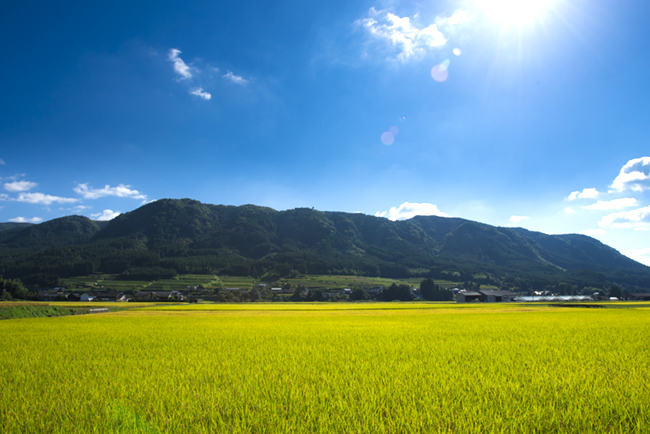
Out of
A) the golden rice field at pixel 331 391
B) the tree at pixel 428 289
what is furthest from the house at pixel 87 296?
the tree at pixel 428 289

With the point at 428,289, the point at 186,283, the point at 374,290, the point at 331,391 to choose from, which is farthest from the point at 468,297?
the point at 186,283

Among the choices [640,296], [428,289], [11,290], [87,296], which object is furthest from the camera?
[428,289]

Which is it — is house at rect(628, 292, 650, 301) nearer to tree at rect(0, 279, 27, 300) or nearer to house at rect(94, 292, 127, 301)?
tree at rect(0, 279, 27, 300)

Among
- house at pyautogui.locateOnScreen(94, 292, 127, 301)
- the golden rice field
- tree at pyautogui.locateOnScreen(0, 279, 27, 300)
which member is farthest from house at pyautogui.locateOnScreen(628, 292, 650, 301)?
house at pyautogui.locateOnScreen(94, 292, 127, 301)

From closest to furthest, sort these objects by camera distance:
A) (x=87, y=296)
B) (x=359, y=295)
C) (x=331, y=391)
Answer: (x=331, y=391) → (x=87, y=296) → (x=359, y=295)

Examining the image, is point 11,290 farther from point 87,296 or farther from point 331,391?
point 331,391

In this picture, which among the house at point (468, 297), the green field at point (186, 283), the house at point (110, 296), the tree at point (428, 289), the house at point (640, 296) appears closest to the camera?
the house at point (640, 296)

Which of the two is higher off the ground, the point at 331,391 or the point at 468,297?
the point at 331,391

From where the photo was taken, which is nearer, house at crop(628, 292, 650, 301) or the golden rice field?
the golden rice field

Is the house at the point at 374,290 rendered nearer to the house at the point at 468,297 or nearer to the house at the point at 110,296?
the house at the point at 468,297

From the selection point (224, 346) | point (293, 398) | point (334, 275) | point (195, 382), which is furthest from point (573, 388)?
point (334, 275)

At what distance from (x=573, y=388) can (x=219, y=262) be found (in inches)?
8183

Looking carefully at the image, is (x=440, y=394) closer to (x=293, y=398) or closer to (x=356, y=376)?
(x=356, y=376)

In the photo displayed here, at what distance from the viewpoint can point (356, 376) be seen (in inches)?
241
